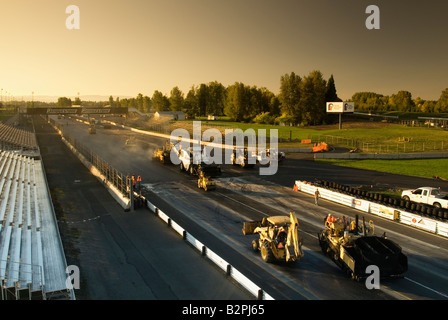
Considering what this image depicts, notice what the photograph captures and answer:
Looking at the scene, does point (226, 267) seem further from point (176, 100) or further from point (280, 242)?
point (176, 100)

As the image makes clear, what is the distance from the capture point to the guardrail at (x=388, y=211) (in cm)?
1836

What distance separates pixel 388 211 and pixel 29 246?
1954 cm

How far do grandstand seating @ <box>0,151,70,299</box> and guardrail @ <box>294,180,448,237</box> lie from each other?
18074 mm

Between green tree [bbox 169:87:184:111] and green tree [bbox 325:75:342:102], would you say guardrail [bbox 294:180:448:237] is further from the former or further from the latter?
green tree [bbox 169:87:184:111]

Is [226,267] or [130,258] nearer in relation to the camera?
[226,267]

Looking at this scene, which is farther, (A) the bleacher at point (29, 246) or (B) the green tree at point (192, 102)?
(B) the green tree at point (192, 102)

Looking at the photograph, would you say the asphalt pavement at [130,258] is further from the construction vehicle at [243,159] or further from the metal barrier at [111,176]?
the construction vehicle at [243,159]

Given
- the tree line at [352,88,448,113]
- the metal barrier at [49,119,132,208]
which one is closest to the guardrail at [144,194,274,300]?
the metal barrier at [49,119,132,208]

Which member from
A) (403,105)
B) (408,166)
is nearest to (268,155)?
(408,166)

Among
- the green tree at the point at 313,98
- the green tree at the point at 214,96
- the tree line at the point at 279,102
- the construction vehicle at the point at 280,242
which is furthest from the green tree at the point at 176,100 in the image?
the construction vehicle at the point at 280,242

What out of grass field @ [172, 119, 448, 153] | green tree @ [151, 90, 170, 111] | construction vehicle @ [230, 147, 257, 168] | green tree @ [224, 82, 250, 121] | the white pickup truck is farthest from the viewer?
green tree @ [151, 90, 170, 111]

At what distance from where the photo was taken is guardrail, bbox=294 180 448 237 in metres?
18.4

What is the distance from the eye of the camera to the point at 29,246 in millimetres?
14500

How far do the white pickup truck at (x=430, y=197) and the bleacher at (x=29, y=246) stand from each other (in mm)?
22595
